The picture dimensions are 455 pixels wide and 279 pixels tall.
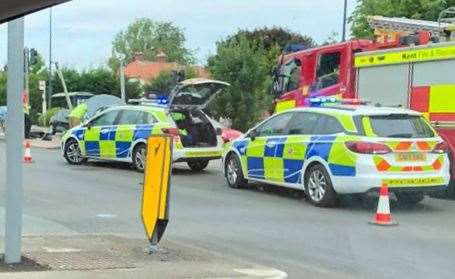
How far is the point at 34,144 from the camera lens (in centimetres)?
2514

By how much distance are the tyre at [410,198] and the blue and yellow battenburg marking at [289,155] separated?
148 centimetres

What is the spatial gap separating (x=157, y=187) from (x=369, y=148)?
4141mm

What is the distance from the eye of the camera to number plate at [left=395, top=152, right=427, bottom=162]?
10664 mm

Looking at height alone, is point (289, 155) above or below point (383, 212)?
above

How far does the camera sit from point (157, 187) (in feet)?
24.0

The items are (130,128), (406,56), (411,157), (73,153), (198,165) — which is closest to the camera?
(411,157)

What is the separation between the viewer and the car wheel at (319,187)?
35.8ft

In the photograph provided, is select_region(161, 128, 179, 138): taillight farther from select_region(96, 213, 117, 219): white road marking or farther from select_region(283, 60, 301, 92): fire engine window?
select_region(96, 213, 117, 219): white road marking

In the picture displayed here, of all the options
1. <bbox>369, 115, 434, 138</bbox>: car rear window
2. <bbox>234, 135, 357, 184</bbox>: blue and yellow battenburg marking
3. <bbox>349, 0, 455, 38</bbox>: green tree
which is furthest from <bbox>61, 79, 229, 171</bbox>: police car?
<bbox>349, 0, 455, 38</bbox>: green tree

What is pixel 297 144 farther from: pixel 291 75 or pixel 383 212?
pixel 291 75

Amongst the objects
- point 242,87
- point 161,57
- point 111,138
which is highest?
point 161,57

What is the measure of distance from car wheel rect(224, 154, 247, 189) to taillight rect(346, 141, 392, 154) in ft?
9.92

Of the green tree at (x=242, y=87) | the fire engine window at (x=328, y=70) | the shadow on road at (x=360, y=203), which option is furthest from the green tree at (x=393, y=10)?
the shadow on road at (x=360, y=203)

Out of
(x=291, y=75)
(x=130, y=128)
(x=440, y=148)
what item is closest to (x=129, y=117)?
(x=130, y=128)
